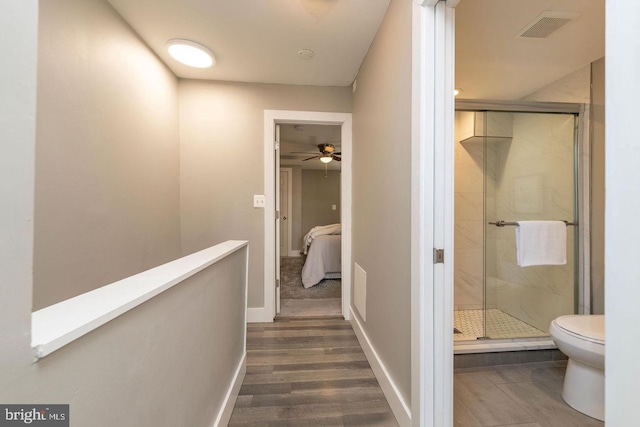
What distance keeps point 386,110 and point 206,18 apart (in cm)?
135

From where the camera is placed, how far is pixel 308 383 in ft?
5.13

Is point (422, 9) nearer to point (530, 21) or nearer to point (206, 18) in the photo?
point (530, 21)

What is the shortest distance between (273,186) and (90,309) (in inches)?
78.2

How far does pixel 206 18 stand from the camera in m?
1.61

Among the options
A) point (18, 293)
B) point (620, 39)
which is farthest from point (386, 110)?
point (18, 293)

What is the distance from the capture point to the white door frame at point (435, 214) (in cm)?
103

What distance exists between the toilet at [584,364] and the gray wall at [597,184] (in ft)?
2.28

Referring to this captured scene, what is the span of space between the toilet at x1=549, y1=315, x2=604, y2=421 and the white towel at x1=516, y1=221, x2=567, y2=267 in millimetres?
618

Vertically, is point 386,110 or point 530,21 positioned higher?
point 530,21

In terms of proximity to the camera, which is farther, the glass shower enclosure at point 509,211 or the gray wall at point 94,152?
the glass shower enclosure at point 509,211

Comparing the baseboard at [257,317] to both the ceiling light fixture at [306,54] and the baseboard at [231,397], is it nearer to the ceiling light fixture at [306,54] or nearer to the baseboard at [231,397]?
the baseboard at [231,397]

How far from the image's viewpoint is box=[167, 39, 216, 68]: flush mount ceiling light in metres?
1.83

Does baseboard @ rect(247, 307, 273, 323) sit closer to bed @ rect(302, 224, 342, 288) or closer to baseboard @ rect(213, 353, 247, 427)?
baseboard @ rect(213, 353, 247, 427)

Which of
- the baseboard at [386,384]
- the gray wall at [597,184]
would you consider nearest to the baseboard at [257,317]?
the baseboard at [386,384]
